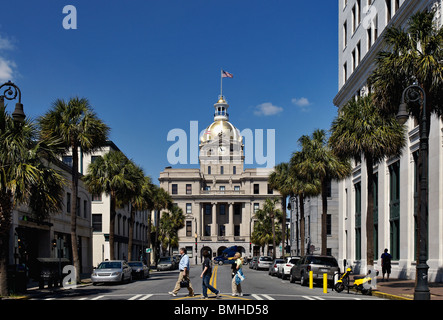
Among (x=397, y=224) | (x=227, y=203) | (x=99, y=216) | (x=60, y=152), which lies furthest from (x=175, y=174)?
(x=60, y=152)

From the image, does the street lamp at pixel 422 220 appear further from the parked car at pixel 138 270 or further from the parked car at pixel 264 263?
the parked car at pixel 264 263

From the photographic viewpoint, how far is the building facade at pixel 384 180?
31.0 meters

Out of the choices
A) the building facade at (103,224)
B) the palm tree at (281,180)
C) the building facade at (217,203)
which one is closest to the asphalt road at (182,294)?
the palm tree at (281,180)

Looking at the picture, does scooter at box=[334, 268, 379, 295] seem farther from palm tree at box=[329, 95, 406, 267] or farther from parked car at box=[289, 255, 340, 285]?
palm tree at box=[329, 95, 406, 267]

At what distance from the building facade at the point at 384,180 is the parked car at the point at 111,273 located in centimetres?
1657

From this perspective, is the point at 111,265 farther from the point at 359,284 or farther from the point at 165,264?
the point at 165,264

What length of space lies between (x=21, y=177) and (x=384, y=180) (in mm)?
27201

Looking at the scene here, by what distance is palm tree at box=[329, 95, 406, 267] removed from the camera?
30.0 metres

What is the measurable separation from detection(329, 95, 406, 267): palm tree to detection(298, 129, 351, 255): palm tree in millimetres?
9017

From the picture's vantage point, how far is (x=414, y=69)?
896 inches

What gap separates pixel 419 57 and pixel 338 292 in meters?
10.9

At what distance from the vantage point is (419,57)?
75.1ft

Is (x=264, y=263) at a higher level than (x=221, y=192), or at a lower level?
lower

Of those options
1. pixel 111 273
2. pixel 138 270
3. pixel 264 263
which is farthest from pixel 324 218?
pixel 264 263
